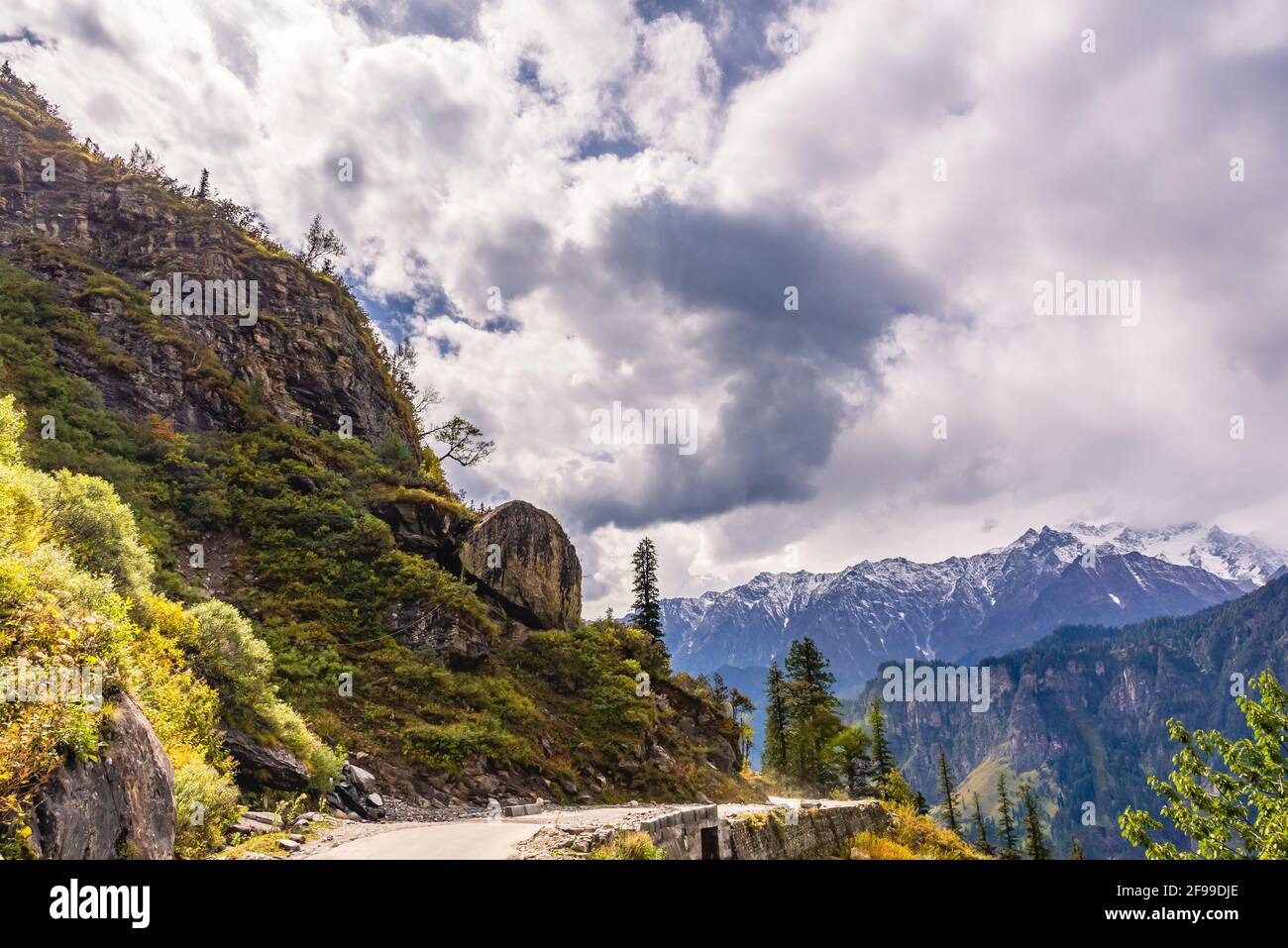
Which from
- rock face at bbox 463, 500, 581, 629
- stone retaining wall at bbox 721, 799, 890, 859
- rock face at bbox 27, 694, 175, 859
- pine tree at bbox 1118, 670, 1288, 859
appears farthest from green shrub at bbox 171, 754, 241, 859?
Result: rock face at bbox 463, 500, 581, 629

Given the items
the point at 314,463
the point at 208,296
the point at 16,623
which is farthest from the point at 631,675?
the point at 208,296

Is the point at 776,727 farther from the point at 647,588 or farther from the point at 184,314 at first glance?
the point at 184,314

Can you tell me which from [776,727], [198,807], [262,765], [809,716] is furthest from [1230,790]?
[776,727]

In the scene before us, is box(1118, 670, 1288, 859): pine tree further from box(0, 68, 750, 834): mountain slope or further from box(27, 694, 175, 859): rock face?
box(0, 68, 750, 834): mountain slope

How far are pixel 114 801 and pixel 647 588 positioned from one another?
53.6 m

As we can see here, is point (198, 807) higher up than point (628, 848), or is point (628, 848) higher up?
point (198, 807)

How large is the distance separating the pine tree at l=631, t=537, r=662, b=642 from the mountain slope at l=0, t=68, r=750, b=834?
14.8 meters

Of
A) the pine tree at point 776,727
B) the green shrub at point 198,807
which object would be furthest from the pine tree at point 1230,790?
the pine tree at point 776,727

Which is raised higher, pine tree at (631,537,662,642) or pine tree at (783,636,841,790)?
pine tree at (631,537,662,642)

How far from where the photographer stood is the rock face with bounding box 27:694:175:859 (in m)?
7.13

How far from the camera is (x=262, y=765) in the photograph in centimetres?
1716

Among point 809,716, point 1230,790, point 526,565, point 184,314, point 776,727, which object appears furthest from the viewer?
point 776,727
